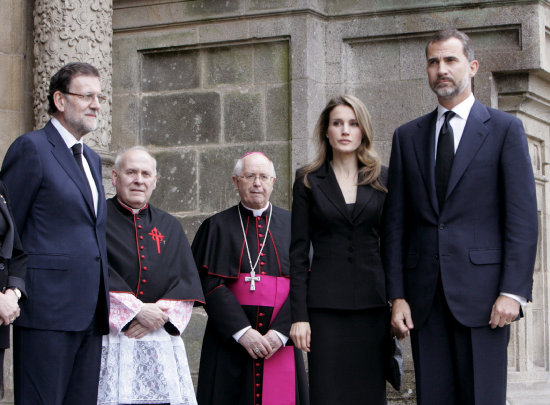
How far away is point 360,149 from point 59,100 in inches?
60.8

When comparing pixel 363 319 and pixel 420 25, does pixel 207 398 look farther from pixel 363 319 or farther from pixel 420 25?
pixel 420 25

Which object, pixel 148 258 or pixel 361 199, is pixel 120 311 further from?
pixel 361 199

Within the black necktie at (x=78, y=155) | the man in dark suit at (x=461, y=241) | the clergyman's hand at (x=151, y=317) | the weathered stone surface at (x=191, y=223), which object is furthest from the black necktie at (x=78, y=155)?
the weathered stone surface at (x=191, y=223)

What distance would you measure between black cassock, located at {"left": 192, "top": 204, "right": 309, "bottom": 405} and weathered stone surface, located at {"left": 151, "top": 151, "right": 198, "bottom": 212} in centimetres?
163

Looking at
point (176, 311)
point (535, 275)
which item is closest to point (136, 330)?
point (176, 311)

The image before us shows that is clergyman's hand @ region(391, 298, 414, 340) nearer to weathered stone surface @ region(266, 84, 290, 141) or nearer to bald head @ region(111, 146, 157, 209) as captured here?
bald head @ region(111, 146, 157, 209)

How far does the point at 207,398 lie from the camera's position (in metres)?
5.34

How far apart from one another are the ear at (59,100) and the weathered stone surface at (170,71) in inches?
109

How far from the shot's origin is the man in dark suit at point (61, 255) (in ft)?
14.5

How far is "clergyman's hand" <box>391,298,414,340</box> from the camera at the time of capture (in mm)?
4301

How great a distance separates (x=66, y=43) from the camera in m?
6.80

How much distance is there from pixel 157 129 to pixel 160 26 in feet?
2.73

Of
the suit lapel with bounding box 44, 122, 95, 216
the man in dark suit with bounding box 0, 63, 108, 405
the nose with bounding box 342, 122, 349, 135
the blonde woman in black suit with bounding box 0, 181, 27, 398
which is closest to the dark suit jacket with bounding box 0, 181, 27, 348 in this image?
the blonde woman in black suit with bounding box 0, 181, 27, 398

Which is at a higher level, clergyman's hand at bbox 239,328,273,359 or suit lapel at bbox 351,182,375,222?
suit lapel at bbox 351,182,375,222
